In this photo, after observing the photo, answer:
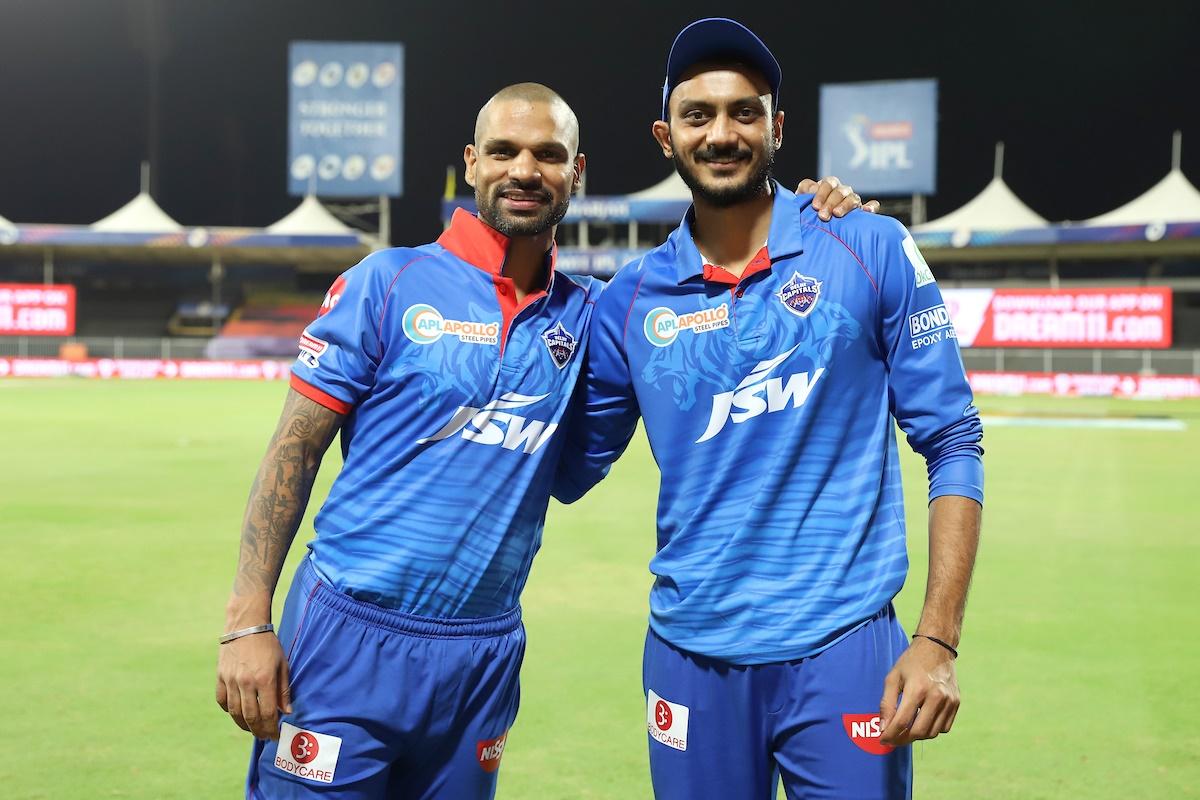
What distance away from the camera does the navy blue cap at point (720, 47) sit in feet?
8.68

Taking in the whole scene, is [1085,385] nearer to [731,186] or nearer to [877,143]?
[877,143]

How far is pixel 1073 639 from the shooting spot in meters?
6.53

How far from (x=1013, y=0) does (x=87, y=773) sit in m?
53.8

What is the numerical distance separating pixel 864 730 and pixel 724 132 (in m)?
1.41

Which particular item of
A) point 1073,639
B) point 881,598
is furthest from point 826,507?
point 1073,639

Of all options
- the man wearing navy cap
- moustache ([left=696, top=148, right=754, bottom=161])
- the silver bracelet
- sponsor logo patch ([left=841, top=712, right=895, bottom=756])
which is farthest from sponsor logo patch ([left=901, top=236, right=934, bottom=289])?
the silver bracelet

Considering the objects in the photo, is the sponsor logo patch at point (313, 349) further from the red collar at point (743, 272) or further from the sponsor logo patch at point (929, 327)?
the sponsor logo patch at point (929, 327)

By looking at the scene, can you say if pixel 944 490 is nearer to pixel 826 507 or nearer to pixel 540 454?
pixel 826 507

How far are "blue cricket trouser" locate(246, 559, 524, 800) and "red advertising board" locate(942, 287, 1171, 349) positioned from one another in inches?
1134

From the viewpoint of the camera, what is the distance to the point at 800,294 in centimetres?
259

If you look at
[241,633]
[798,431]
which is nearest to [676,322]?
[798,431]

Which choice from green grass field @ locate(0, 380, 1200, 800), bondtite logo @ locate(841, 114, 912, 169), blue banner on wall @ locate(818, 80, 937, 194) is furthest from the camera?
bondtite logo @ locate(841, 114, 912, 169)

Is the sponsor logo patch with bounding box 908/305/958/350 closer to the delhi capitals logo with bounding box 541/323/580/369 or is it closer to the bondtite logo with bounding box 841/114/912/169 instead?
the delhi capitals logo with bounding box 541/323/580/369

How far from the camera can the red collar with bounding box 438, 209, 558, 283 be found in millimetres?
2916
